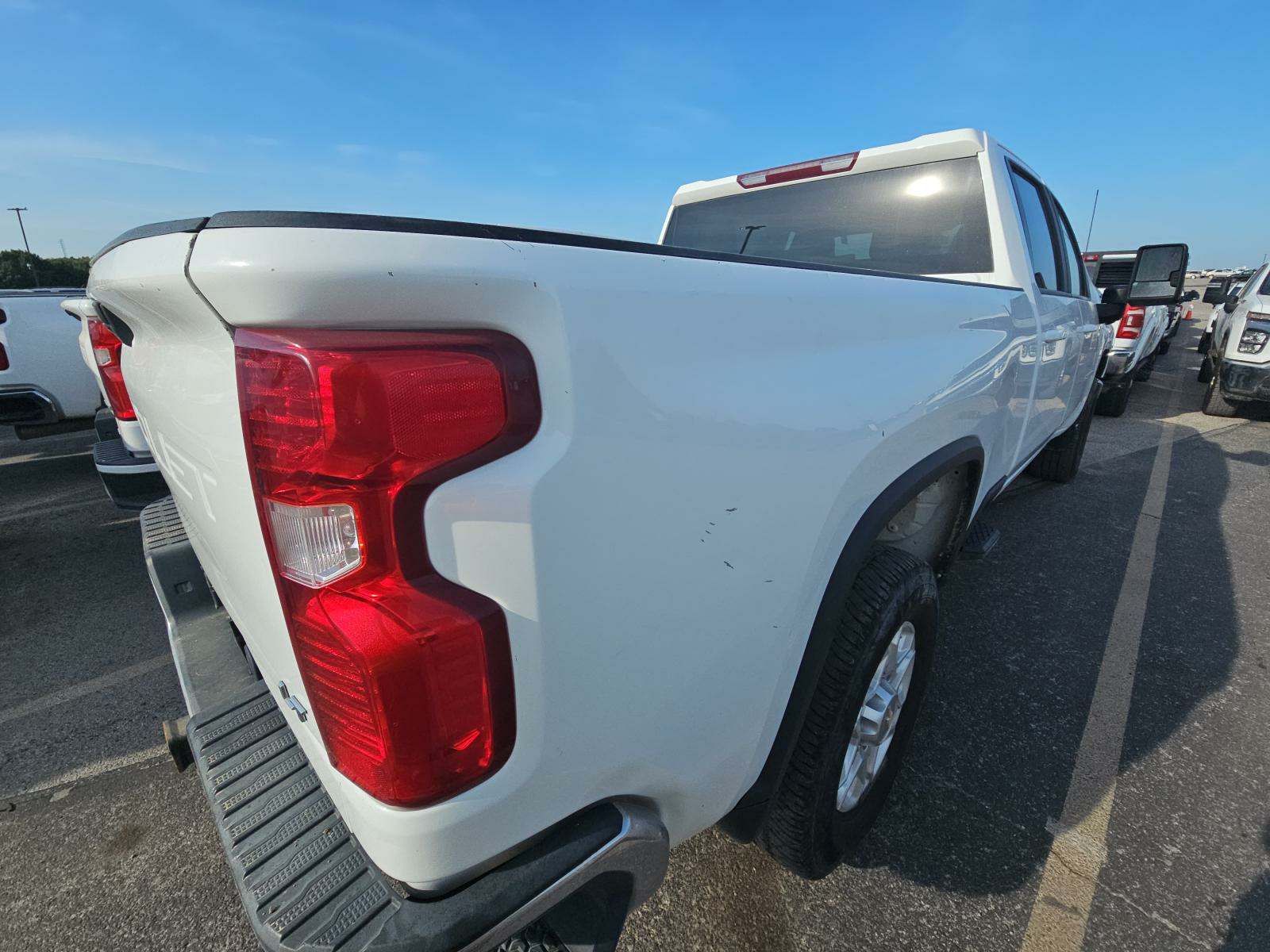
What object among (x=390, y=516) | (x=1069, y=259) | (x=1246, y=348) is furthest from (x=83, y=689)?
(x=1246, y=348)

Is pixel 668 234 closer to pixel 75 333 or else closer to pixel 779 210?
pixel 779 210

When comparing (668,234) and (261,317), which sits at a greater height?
(668,234)

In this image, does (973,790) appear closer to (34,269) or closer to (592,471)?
(592,471)

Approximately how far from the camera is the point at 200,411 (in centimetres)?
108

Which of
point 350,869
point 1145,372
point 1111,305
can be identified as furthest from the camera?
point 1145,372

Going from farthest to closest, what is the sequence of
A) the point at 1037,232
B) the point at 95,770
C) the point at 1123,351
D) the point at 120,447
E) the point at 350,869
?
the point at 1123,351 → the point at 1037,232 → the point at 120,447 → the point at 95,770 → the point at 350,869

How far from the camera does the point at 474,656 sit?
0.82 metres

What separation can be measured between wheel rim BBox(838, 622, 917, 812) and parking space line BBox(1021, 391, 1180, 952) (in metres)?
0.51

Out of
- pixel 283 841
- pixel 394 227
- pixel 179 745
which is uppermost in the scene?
pixel 394 227

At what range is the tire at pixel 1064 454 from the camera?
5102mm

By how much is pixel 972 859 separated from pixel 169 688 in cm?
312

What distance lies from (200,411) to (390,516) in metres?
0.54

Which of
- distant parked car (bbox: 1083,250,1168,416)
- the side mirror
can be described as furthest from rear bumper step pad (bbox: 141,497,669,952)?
distant parked car (bbox: 1083,250,1168,416)

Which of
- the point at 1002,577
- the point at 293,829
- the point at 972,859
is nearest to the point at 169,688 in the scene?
the point at 293,829
